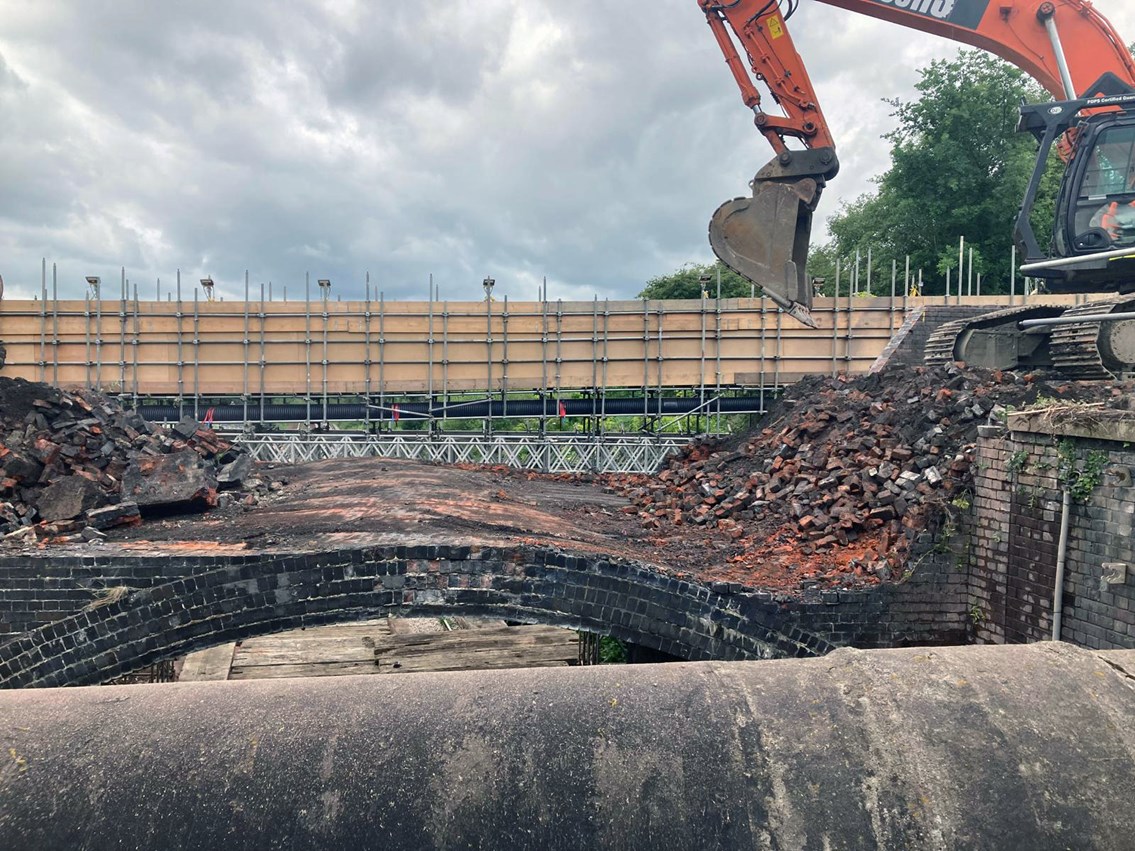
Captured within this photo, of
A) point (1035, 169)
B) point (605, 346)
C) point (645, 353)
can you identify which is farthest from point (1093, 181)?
point (605, 346)

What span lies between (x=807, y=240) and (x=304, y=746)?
10724mm

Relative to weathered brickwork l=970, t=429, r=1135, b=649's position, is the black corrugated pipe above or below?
above

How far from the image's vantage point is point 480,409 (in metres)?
17.4

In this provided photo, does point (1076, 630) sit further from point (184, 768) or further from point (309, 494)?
point (309, 494)

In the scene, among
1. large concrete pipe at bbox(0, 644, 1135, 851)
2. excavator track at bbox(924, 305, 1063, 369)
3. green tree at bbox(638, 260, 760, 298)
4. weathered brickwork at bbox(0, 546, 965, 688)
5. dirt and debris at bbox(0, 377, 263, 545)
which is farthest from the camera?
green tree at bbox(638, 260, 760, 298)

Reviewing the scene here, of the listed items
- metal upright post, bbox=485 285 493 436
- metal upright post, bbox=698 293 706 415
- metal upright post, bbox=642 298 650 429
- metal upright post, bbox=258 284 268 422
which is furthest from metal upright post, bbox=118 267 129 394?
metal upright post, bbox=698 293 706 415

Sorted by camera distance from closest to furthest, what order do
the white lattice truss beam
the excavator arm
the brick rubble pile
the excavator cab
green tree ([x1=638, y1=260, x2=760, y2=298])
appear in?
the brick rubble pile < the excavator cab < the excavator arm < the white lattice truss beam < green tree ([x1=638, y1=260, x2=760, y2=298])

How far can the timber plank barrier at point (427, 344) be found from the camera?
16391mm

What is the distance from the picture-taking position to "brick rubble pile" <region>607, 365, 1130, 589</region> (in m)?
7.29

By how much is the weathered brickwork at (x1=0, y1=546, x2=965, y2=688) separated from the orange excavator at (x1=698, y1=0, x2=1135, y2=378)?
522 cm

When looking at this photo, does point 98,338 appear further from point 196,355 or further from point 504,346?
point 504,346

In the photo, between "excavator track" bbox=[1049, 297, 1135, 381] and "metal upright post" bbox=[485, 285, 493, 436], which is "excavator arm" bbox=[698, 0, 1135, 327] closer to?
"excavator track" bbox=[1049, 297, 1135, 381]

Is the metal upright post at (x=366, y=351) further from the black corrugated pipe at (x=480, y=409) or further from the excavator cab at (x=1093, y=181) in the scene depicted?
the excavator cab at (x=1093, y=181)

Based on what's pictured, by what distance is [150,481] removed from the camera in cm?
793
